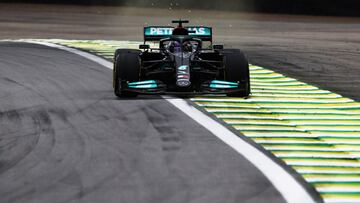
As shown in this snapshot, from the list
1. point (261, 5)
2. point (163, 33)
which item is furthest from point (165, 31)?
point (261, 5)

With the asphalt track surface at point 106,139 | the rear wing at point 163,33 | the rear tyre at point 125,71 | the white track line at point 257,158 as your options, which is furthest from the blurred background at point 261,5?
the white track line at point 257,158

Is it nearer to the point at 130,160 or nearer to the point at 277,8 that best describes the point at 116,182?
the point at 130,160

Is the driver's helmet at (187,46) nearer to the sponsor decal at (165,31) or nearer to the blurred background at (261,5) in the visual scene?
the sponsor decal at (165,31)

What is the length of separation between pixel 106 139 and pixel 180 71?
11.7 ft

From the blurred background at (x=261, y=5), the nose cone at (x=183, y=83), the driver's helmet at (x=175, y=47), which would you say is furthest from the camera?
the blurred background at (x=261, y=5)

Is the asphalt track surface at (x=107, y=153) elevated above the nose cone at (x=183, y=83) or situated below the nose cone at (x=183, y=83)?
below

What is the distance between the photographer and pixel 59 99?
15773 mm

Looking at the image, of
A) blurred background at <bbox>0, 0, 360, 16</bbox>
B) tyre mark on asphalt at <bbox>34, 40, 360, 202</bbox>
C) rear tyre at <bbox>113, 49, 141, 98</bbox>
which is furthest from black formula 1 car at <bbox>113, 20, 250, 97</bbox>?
blurred background at <bbox>0, 0, 360, 16</bbox>

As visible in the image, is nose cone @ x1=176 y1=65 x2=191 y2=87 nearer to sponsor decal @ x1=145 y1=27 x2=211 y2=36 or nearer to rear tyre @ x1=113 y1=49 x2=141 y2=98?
rear tyre @ x1=113 y1=49 x2=141 y2=98

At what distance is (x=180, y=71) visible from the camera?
→ 15672 mm

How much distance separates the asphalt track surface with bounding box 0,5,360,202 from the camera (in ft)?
31.5

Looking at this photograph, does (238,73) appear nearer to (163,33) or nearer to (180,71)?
(180,71)

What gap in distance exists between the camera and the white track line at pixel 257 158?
9516mm

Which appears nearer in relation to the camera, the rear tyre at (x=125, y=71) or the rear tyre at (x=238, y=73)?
the rear tyre at (x=125, y=71)
